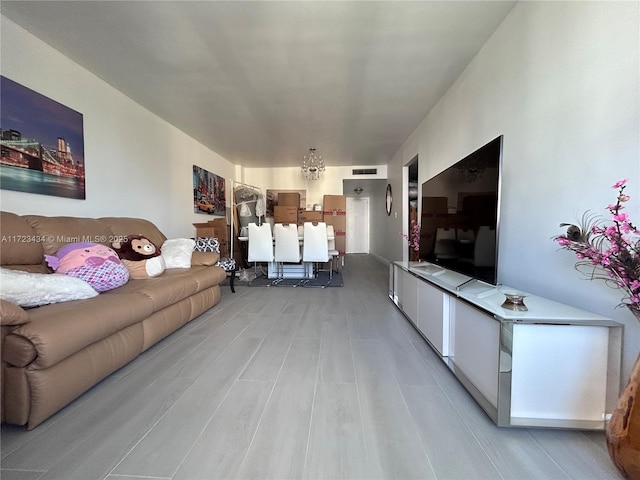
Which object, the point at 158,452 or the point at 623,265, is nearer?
the point at 623,265

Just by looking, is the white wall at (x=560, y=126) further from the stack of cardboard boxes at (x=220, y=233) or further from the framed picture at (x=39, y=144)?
the stack of cardboard boxes at (x=220, y=233)

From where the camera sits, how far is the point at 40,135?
2.22 m

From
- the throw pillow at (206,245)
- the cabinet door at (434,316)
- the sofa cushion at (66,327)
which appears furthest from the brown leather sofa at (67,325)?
the cabinet door at (434,316)

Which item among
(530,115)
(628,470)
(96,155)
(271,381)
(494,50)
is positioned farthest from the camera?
(96,155)

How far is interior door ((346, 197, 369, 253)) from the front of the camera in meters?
9.85

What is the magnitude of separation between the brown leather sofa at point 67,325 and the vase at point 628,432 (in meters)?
2.23

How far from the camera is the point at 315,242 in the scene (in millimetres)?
4172

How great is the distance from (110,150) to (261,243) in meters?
2.22

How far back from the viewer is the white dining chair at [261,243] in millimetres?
4230

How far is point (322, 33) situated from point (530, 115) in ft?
5.50

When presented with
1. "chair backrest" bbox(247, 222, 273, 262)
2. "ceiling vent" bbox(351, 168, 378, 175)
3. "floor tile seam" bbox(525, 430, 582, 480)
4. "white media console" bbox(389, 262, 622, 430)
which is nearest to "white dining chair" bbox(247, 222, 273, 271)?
"chair backrest" bbox(247, 222, 273, 262)

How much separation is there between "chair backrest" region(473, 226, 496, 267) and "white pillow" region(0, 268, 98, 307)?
247cm

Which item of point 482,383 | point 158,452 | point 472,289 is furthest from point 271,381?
point 472,289

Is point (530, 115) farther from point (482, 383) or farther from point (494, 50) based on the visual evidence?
point (482, 383)
